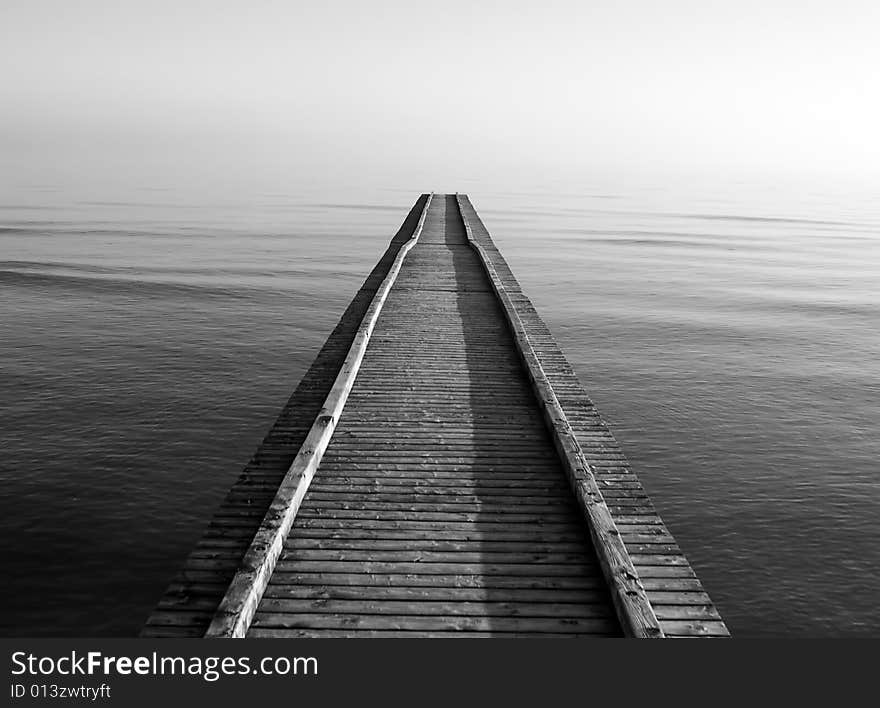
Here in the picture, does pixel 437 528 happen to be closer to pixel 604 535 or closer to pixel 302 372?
pixel 604 535

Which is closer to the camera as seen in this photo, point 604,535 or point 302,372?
point 604,535

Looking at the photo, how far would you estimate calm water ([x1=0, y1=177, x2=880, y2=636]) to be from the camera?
11.6 meters

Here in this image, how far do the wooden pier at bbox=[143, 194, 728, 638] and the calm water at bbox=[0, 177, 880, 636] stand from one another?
11.7 feet

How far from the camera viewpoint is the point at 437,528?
8086 mm

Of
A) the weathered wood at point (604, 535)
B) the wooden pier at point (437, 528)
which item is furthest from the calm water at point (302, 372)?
the weathered wood at point (604, 535)

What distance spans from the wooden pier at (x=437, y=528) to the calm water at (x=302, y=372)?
3570 millimetres

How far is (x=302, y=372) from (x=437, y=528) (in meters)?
14.5

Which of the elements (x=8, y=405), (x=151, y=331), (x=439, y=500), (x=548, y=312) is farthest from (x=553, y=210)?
(x=439, y=500)

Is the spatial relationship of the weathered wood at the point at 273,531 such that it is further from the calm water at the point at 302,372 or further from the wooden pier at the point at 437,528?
the calm water at the point at 302,372

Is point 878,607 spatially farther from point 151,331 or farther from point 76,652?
point 151,331

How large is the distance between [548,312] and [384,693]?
2547 centimetres

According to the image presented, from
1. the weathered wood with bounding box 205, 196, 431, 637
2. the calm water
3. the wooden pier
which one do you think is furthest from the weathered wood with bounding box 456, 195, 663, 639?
the calm water

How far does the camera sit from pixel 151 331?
81.4 feet

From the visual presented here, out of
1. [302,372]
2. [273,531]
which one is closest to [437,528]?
[273,531]
